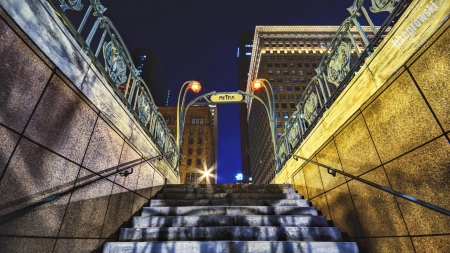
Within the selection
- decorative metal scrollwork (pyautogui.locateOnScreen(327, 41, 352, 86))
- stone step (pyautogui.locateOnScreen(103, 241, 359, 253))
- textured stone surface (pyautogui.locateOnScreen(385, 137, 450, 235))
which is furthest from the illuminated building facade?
textured stone surface (pyautogui.locateOnScreen(385, 137, 450, 235))

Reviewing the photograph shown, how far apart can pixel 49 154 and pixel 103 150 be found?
3.35 feet

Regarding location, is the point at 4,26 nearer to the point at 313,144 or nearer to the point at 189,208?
the point at 189,208

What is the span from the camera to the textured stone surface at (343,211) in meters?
3.37

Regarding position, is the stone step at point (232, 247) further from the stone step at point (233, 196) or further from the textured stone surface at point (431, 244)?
the stone step at point (233, 196)

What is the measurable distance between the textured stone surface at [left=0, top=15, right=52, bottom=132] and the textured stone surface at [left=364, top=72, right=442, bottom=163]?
14.5ft

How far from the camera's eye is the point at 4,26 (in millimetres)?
1867

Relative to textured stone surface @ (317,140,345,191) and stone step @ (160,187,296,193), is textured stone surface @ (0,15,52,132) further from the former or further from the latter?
textured stone surface @ (317,140,345,191)

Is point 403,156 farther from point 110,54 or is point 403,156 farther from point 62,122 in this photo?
point 110,54

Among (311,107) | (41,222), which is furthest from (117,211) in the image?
(311,107)

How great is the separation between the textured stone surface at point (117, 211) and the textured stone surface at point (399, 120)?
4472 mm

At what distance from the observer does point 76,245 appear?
2.66 m

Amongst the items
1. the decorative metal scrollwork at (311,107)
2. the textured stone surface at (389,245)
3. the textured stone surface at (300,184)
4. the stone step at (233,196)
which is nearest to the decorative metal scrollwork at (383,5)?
the decorative metal scrollwork at (311,107)

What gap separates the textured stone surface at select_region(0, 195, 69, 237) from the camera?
1882 mm

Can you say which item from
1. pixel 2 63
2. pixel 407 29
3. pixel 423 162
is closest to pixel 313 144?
pixel 423 162
